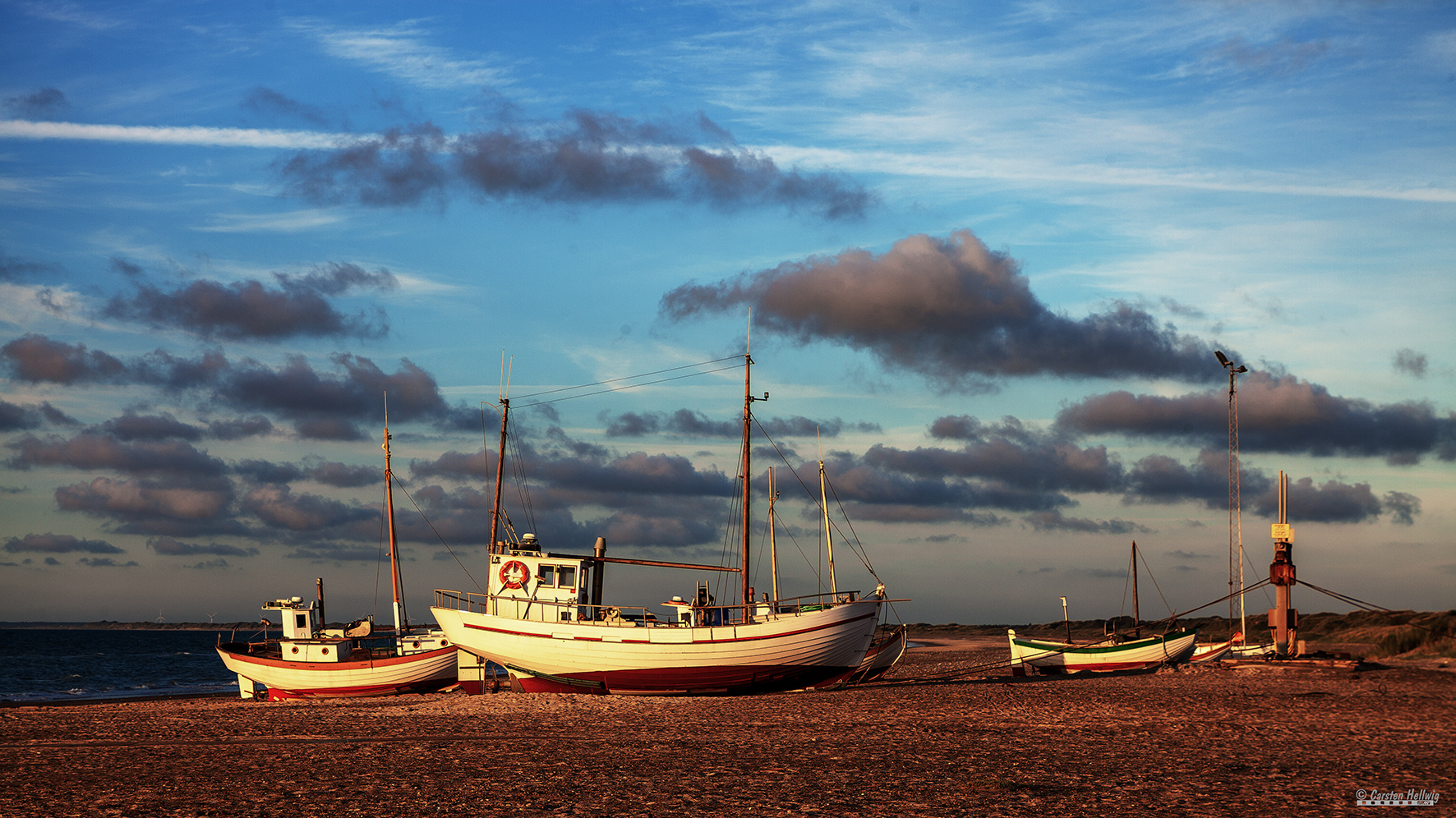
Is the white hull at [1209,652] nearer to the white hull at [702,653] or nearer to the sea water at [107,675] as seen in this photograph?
the white hull at [702,653]

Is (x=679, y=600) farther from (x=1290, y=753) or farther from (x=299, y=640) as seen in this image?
(x=1290, y=753)

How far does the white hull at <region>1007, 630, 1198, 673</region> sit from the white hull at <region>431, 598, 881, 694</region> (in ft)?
45.8

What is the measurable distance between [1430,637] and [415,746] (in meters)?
48.3

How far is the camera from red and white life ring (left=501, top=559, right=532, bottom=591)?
39.1 metres

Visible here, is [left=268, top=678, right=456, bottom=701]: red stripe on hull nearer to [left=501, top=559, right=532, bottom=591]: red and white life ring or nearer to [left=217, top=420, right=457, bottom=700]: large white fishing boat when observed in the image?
[left=217, top=420, right=457, bottom=700]: large white fishing boat

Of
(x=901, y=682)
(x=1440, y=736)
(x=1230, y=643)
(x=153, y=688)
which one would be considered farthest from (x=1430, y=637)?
(x=153, y=688)

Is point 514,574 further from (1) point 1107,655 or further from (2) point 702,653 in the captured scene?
(1) point 1107,655

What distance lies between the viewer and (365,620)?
45.3 metres

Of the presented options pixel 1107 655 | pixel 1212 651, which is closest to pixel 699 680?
pixel 1107 655

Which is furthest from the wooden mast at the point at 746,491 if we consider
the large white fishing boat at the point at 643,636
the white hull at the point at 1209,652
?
the white hull at the point at 1209,652

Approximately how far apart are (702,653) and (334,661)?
55.9 feet

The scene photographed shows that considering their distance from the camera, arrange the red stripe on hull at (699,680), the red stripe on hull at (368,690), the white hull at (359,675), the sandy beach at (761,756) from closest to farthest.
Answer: the sandy beach at (761,756), the red stripe on hull at (699,680), the white hull at (359,675), the red stripe on hull at (368,690)

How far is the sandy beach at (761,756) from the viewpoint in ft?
47.8

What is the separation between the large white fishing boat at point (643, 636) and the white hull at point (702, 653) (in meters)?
0.03
